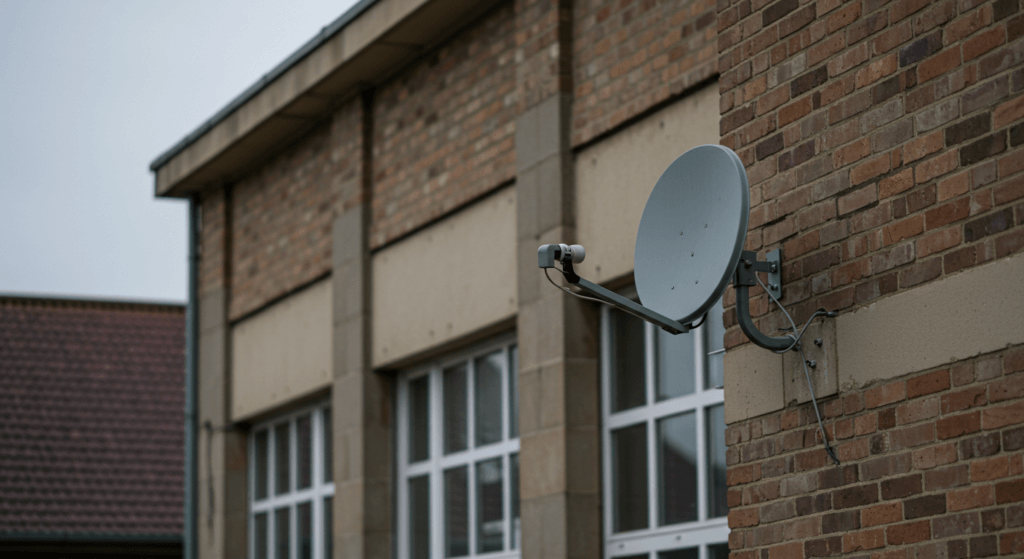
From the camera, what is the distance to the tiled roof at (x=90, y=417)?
19.7m

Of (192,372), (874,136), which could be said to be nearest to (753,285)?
(874,136)

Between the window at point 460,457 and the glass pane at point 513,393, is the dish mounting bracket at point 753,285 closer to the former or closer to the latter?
the glass pane at point 513,393

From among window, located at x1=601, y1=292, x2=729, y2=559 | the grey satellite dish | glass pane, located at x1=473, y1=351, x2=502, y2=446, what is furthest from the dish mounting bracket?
glass pane, located at x1=473, y1=351, x2=502, y2=446

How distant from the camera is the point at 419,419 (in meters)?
10.9

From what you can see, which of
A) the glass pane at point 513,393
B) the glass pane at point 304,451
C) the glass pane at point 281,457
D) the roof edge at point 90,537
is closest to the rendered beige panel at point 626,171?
the glass pane at point 513,393

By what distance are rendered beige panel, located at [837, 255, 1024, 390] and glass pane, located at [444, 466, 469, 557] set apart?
5.70 meters

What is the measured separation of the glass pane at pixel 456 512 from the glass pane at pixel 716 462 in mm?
2840

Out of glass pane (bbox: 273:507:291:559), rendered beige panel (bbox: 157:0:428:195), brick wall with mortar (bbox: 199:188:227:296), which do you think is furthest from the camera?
brick wall with mortar (bbox: 199:188:227:296)

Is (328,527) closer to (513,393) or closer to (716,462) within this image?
(513,393)

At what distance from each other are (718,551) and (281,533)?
20.2ft

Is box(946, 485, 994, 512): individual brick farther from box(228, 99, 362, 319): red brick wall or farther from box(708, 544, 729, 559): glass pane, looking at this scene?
box(228, 99, 362, 319): red brick wall

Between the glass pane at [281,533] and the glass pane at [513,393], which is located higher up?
the glass pane at [513,393]

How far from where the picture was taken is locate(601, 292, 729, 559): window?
25.4 feet

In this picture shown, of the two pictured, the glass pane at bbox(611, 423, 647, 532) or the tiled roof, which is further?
the tiled roof
